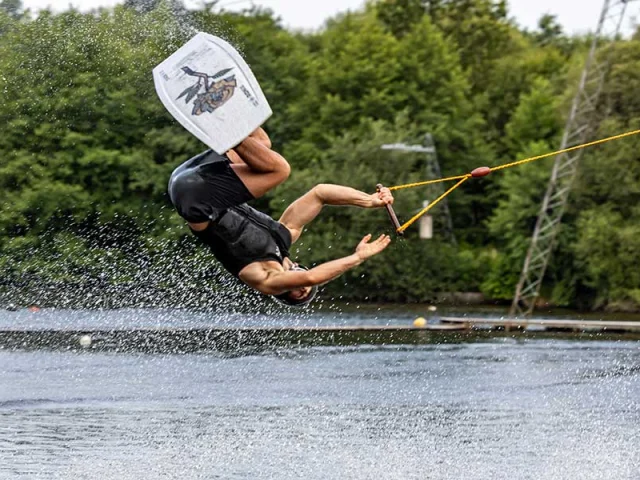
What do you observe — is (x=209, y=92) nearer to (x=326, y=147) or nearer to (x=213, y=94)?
(x=213, y=94)

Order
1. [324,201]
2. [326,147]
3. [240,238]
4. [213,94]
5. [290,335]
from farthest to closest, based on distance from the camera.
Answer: [326,147] → [290,335] → [324,201] → [240,238] → [213,94]

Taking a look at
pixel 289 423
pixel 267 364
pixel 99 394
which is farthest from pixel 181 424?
pixel 267 364

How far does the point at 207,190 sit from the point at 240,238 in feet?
1.23

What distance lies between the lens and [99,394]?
18.8m

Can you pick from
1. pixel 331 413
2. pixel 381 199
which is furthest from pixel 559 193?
pixel 381 199

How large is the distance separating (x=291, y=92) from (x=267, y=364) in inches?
833

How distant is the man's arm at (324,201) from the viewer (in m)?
8.24

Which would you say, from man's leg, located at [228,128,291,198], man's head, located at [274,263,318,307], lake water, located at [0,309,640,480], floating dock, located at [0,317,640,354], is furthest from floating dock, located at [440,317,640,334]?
man's leg, located at [228,128,291,198]

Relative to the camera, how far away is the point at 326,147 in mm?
40719

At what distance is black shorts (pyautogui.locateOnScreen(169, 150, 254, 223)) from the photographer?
8273 millimetres

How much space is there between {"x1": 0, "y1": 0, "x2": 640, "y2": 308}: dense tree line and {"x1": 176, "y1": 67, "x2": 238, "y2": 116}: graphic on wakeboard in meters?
11.2

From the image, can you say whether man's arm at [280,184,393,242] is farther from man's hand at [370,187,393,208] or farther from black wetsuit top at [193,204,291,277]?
black wetsuit top at [193,204,291,277]

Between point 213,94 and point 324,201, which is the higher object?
point 213,94

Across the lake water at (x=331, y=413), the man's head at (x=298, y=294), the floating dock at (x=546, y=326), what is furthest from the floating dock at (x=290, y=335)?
the man's head at (x=298, y=294)
